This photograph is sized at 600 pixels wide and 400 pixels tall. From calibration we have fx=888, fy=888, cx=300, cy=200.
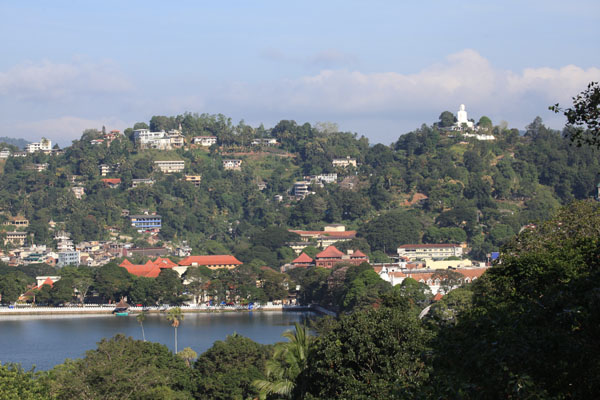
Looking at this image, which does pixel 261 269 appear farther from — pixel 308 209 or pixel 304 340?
pixel 304 340

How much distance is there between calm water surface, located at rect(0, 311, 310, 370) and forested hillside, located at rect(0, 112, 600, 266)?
24.6 metres

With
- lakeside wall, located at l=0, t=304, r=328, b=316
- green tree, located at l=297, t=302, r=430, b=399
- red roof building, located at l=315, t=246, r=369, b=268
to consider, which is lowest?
lakeside wall, located at l=0, t=304, r=328, b=316

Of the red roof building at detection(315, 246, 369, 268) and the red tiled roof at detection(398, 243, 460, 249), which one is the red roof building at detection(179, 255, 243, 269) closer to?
the red roof building at detection(315, 246, 369, 268)

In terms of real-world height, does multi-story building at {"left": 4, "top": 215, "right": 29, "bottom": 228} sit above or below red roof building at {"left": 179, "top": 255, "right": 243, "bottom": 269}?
above

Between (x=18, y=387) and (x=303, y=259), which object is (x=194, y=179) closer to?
(x=303, y=259)

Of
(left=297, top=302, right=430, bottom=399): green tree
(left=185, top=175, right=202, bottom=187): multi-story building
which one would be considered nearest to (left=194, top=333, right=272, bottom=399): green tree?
(left=297, top=302, right=430, bottom=399): green tree

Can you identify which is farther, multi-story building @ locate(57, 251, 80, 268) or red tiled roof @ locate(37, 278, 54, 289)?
multi-story building @ locate(57, 251, 80, 268)

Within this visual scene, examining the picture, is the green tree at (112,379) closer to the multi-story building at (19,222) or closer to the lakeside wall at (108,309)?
the lakeside wall at (108,309)

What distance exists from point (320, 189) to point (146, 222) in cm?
2017

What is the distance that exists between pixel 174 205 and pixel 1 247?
2055 cm

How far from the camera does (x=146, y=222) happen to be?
314ft

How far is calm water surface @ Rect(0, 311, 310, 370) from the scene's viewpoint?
127 ft

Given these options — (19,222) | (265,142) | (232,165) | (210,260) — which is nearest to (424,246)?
(210,260)

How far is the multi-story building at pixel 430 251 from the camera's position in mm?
80000
